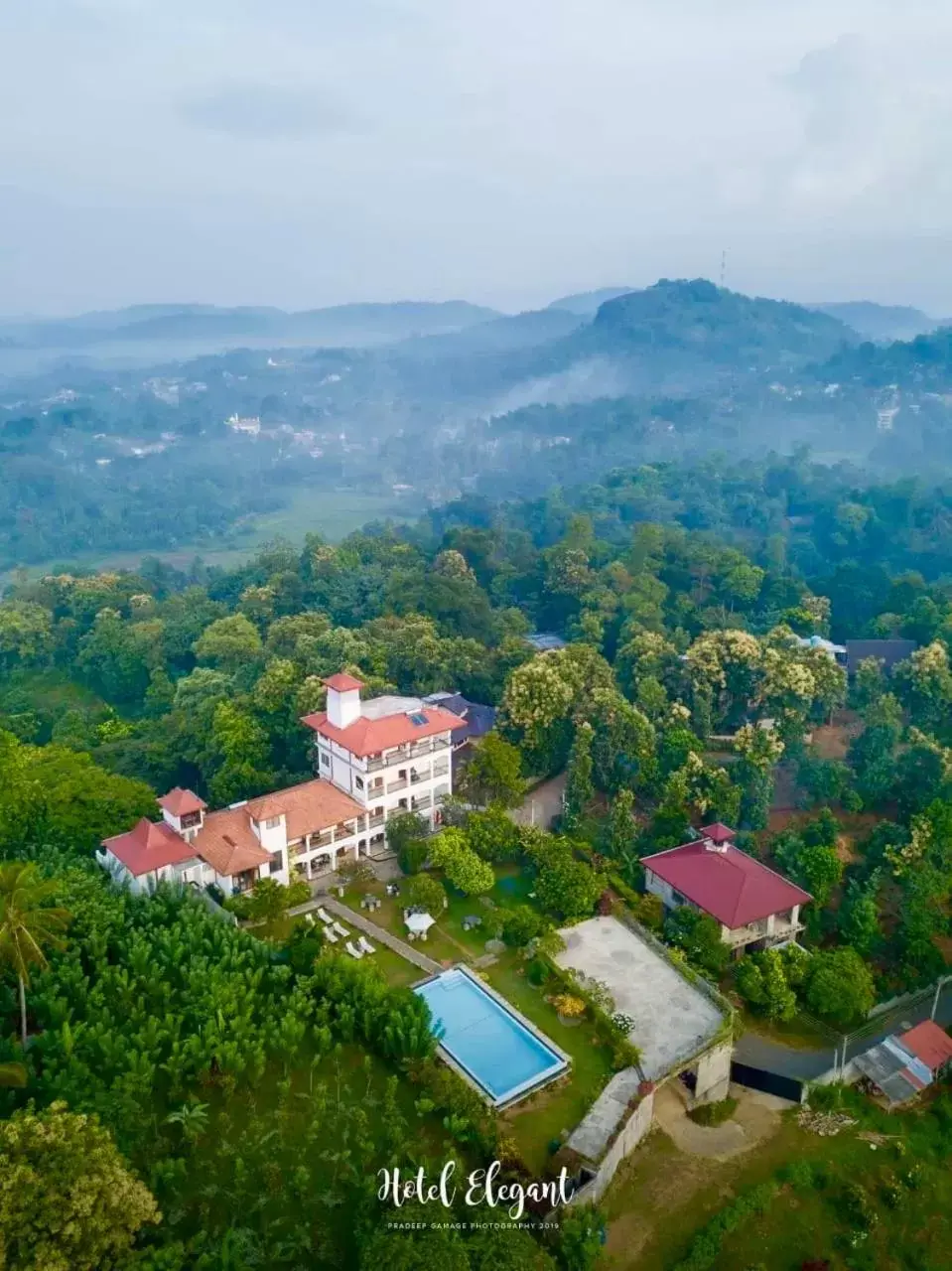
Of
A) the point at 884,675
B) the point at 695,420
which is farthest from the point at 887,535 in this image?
the point at 695,420

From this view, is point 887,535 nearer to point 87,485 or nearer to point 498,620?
point 498,620

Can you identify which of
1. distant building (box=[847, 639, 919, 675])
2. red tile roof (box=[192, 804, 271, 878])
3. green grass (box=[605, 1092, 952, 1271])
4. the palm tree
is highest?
the palm tree

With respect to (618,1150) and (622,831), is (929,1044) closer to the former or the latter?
(618,1150)

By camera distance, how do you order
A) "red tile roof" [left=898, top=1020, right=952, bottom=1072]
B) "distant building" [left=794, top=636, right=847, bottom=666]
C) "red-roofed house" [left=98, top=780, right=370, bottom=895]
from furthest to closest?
"distant building" [left=794, top=636, right=847, bottom=666] → "red-roofed house" [left=98, top=780, right=370, bottom=895] → "red tile roof" [left=898, top=1020, right=952, bottom=1072]

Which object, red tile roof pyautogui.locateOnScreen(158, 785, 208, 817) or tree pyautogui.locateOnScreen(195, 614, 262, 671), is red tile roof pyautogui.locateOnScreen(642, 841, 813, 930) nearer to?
red tile roof pyautogui.locateOnScreen(158, 785, 208, 817)

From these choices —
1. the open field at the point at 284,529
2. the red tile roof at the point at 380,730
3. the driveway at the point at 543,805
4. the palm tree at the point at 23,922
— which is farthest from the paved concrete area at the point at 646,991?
the open field at the point at 284,529

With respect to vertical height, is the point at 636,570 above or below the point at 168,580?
above

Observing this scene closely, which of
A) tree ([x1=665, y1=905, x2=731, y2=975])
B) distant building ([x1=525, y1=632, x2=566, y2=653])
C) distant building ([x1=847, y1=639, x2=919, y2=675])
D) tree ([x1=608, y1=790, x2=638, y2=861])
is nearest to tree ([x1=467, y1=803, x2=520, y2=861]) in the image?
tree ([x1=608, y1=790, x2=638, y2=861])
